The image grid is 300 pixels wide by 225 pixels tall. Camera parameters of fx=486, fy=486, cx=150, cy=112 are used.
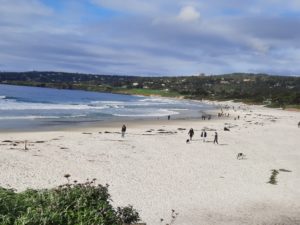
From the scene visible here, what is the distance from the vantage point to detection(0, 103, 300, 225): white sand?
16938 millimetres

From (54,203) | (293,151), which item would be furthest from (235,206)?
(293,151)

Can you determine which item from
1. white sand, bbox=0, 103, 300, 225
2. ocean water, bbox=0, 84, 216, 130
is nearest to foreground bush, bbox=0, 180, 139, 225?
white sand, bbox=0, 103, 300, 225

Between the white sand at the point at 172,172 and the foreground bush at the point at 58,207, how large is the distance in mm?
5517

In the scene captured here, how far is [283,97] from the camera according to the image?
13638 cm

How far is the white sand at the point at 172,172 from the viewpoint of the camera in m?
16.9

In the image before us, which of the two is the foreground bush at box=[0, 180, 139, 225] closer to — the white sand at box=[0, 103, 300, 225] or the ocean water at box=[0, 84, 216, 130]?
the white sand at box=[0, 103, 300, 225]

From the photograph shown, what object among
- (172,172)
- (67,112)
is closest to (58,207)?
(172,172)

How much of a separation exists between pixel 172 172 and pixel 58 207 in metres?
14.9

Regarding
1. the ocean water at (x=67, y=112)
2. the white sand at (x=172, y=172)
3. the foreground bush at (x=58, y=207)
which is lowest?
the ocean water at (x=67, y=112)

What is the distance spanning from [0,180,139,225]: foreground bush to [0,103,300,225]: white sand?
18.1ft

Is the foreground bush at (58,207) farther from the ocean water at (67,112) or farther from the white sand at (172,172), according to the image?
the ocean water at (67,112)

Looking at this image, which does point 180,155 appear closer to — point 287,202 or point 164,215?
point 287,202

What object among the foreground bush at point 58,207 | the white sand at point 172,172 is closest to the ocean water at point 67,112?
the white sand at point 172,172

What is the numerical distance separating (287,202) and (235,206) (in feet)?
7.64
